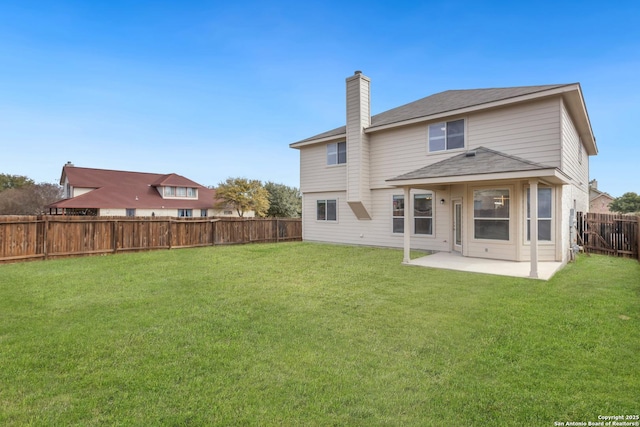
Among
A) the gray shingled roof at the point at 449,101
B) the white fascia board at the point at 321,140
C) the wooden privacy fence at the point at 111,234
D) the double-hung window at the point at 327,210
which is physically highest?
the gray shingled roof at the point at 449,101

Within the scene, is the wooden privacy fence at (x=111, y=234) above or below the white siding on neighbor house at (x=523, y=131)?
below

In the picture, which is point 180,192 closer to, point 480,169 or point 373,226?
point 373,226

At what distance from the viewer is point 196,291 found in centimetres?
629

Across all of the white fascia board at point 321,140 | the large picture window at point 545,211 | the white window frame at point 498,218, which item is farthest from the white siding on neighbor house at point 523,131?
the white fascia board at point 321,140

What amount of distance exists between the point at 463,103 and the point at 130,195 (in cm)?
3030

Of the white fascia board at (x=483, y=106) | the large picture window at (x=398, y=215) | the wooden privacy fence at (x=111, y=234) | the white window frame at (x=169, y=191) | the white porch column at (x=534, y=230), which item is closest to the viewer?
the white porch column at (x=534, y=230)

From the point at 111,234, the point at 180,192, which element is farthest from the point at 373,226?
the point at 180,192

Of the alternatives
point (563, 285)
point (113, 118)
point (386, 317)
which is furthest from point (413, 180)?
point (113, 118)

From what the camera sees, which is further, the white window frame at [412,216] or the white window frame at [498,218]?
the white window frame at [412,216]

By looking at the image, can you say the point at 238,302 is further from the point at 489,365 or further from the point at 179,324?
the point at 489,365

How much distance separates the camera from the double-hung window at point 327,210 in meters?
14.6

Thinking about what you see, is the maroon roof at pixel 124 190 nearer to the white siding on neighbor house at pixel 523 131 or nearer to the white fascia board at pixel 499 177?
the white fascia board at pixel 499 177

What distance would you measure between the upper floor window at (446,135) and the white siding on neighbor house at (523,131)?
333 millimetres

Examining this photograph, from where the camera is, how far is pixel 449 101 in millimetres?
12000
